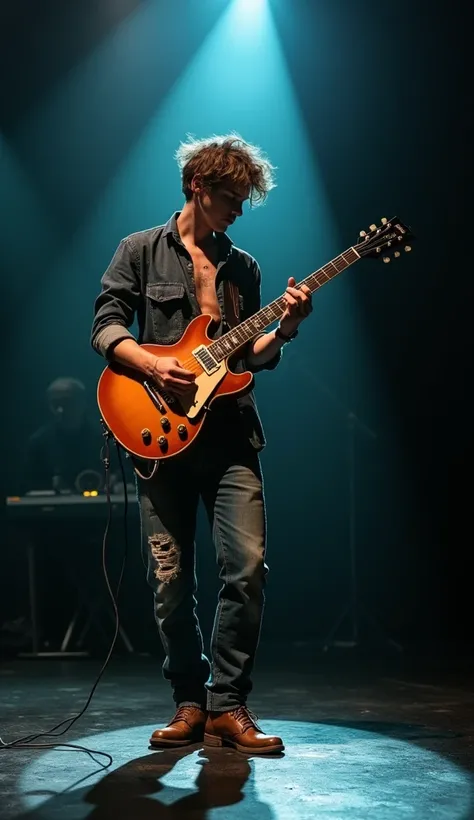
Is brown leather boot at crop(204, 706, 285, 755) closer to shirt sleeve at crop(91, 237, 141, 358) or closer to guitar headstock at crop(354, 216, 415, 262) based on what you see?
shirt sleeve at crop(91, 237, 141, 358)

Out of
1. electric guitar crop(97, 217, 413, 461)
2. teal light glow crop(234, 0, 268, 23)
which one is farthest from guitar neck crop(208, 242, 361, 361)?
teal light glow crop(234, 0, 268, 23)

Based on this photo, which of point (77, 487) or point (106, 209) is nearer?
point (77, 487)

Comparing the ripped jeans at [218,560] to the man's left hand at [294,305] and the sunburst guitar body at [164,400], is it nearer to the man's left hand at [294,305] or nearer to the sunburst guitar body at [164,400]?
the sunburst guitar body at [164,400]

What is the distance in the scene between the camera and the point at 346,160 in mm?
6574

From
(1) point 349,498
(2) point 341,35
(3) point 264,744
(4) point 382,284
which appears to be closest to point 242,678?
(3) point 264,744

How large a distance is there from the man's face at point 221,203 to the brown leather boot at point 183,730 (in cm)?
150

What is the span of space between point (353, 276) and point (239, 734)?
4.09 meters

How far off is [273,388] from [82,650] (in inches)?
81.1

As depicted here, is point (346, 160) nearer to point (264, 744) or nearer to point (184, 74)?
point (184, 74)

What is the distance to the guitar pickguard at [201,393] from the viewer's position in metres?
3.08

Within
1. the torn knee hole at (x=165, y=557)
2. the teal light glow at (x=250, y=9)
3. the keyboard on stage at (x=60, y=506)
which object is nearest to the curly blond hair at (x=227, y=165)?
the torn knee hole at (x=165, y=557)

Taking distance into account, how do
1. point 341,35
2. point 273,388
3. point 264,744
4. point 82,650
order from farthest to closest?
1. point 273,388
2. point 341,35
3. point 82,650
4. point 264,744

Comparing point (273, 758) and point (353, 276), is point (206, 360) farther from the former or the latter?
point (353, 276)

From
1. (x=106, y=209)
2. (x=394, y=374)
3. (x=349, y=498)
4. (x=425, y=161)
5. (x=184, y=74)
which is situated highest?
(x=184, y=74)
